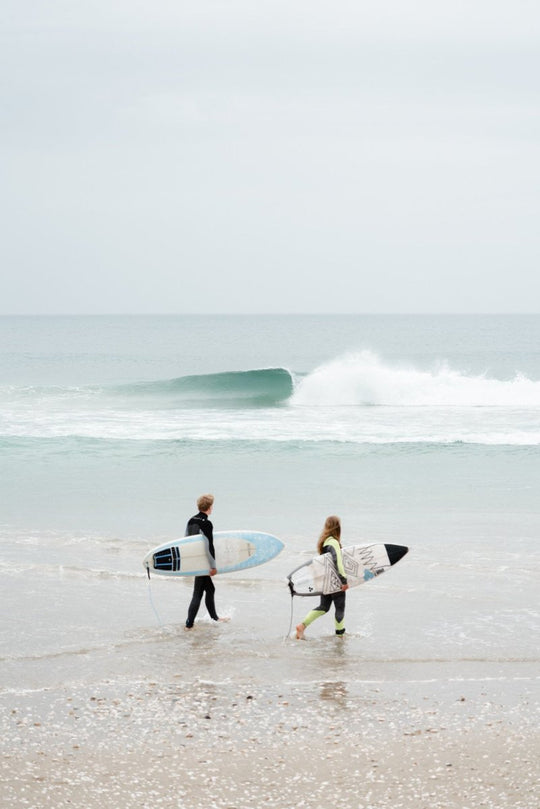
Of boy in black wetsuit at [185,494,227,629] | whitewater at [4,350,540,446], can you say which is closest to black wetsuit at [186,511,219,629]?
boy in black wetsuit at [185,494,227,629]

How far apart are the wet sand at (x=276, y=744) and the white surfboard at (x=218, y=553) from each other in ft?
5.95

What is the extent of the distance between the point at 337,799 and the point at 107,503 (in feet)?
33.5

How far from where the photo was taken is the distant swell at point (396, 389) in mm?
32781

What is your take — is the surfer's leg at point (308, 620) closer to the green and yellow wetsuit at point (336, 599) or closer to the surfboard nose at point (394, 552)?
the green and yellow wetsuit at point (336, 599)

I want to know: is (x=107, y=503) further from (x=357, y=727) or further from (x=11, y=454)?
(x=357, y=727)

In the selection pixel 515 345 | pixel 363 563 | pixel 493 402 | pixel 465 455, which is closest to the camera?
pixel 363 563

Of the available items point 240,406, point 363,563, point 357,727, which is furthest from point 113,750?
point 240,406

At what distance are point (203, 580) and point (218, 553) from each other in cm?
100

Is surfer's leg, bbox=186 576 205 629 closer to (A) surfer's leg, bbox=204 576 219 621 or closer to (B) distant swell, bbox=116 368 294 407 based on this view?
(A) surfer's leg, bbox=204 576 219 621

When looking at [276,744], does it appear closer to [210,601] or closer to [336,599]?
[336,599]

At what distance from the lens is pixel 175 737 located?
5.70m

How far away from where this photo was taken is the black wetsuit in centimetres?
809

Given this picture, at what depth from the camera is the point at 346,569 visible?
29.0 feet

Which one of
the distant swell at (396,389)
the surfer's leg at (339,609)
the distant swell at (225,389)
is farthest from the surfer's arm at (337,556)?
the distant swell at (225,389)
